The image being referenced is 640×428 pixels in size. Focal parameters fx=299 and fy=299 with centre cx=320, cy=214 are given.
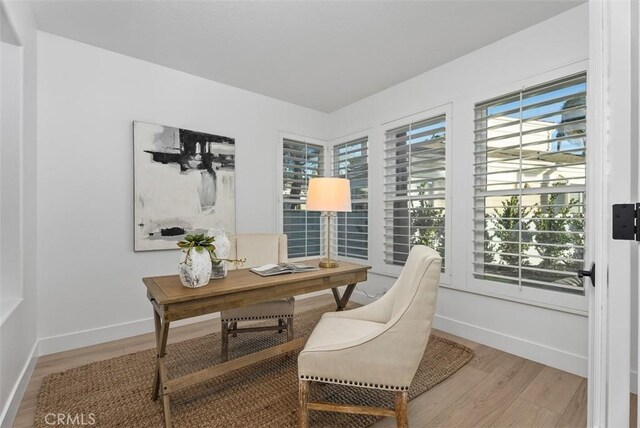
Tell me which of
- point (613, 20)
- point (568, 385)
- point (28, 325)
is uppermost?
point (613, 20)

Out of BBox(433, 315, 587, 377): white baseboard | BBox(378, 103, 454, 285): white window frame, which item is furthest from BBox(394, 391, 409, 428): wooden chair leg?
BBox(378, 103, 454, 285): white window frame

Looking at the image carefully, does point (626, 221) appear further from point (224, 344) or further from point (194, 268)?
point (224, 344)

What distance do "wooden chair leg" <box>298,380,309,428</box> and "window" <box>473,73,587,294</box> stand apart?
76.5 inches

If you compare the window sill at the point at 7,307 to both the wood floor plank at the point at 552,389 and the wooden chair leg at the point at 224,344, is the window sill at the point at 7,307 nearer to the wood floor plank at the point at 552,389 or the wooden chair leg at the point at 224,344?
the wooden chair leg at the point at 224,344

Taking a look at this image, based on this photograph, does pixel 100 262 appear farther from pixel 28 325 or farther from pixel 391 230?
pixel 391 230

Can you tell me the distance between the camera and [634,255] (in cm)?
95

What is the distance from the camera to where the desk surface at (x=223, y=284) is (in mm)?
1485

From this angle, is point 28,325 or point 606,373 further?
point 28,325

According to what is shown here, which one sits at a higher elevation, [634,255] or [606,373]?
[634,255]

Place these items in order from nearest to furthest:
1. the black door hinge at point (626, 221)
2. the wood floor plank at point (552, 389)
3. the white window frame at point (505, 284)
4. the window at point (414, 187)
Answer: the black door hinge at point (626, 221) → the wood floor plank at point (552, 389) → the white window frame at point (505, 284) → the window at point (414, 187)

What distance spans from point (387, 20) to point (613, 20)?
5.46 feet

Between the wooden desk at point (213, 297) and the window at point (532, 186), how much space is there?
56.3 inches

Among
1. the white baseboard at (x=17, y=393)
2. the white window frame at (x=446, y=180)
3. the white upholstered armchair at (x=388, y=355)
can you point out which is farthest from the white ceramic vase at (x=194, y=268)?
the white window frame at (x=446, y=180)

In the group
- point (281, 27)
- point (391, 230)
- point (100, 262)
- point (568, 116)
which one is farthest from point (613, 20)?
point (100, 262)
